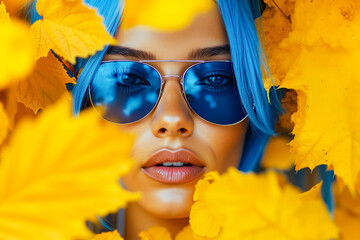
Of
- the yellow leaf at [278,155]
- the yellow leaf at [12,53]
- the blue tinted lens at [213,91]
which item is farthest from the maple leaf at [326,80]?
the yellow leaf at [12,53]

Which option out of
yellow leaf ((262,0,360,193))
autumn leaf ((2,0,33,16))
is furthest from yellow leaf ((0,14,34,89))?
yellow leaf ((262,0,360,193))

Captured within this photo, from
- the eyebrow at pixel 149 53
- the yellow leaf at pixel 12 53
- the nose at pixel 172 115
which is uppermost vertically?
the yellow leaf at pixel 12 53

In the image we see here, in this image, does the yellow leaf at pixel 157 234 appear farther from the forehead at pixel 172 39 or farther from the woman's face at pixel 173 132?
the forehead at pixel 172 39

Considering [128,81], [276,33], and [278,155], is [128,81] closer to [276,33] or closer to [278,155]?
[276,33]

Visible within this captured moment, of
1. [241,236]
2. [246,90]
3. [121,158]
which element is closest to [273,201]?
[241,236]

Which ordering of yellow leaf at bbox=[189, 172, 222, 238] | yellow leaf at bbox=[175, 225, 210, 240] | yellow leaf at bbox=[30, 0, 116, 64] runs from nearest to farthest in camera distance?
yellow leaf at bbox=[30, 0, 116, 64] → yellow leaf at bbox=[189, 172, 222, 238] → yellow leaf at bbox=[175, 225, 210, 240]

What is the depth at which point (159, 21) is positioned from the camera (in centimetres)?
98

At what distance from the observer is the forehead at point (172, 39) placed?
3.23 ft

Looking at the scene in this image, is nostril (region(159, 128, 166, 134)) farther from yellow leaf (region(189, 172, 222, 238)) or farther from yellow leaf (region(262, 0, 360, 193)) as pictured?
yellow leaf (region(262, 0, 360, 193))

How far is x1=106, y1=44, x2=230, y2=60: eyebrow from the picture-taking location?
991 millimetres

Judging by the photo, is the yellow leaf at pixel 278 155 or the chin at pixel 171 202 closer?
the chin at pixel 171 202

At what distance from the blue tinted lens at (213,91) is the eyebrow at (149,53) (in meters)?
0.02

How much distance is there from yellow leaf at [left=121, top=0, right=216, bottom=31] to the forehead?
12 millimetres

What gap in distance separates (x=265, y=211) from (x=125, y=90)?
1.45 feet
